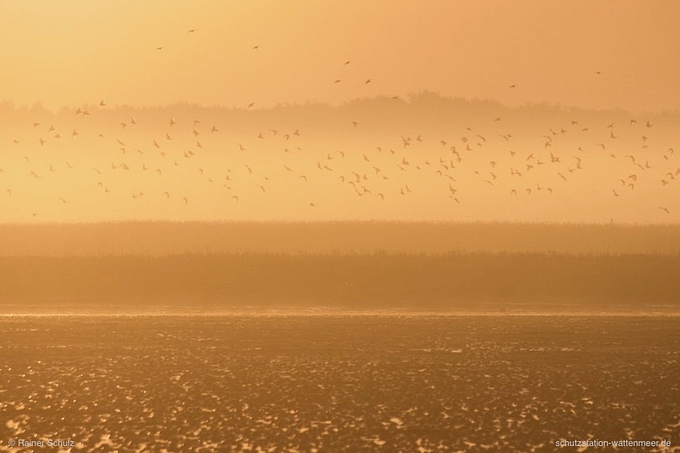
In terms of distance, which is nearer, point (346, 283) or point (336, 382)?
point (336, 382)

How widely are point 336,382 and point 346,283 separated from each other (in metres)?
8.94

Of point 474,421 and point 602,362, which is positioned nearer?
point 474,421

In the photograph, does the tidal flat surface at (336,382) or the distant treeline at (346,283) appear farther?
the distant treeline at (346,283)

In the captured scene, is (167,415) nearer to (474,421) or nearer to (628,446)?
(474,421)

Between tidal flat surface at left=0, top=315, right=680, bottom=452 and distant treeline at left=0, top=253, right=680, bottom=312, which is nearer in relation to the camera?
tidal flat surface at left=0, top=315, right=680, bottom=452

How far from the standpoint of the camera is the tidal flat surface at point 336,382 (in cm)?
1266

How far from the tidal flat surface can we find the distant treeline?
1.84 m

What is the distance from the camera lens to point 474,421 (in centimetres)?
1326

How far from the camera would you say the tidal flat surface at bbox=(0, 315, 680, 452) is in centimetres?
1266

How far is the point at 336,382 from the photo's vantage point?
49.6ft

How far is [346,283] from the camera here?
23984 millimetres

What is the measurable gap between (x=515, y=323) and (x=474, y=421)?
6.67 meters

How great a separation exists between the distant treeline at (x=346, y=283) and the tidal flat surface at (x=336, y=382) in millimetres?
1843

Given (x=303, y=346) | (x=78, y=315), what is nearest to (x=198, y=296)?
(x=78, y=315)
